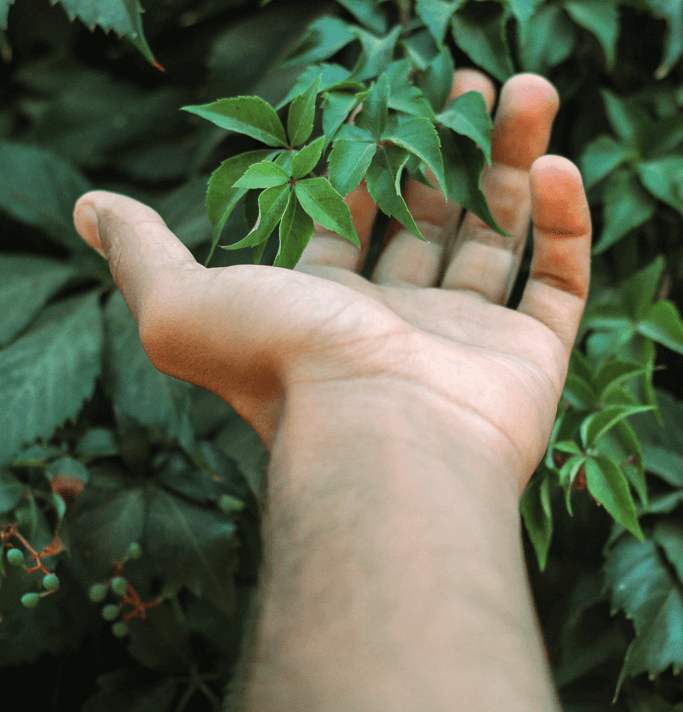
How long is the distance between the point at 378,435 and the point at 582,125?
0.59m

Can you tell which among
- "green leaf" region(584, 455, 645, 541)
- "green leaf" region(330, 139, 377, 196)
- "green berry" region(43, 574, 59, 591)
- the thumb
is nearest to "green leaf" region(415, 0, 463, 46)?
"green leaf" region(330, 139, 377, 196)

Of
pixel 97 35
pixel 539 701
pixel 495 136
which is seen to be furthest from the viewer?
pixel 97 35

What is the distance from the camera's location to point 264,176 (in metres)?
0.44

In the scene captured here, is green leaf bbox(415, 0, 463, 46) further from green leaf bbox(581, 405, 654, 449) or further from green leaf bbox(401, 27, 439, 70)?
green leaf bbox(581, 405, 654, 449)

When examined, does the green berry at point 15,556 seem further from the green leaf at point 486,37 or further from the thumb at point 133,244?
the green leaf at point 486,37

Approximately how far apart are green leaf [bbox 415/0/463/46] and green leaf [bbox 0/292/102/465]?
53 centimetres

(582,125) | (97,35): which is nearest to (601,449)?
(582,125)

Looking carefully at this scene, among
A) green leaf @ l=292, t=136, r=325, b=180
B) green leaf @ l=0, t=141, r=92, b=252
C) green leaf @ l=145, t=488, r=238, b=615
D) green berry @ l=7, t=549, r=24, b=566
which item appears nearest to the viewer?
green leaf @ l=292, t=136, r=325, b=180

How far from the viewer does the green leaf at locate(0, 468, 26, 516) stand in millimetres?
584

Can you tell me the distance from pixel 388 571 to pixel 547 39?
66 centimetres

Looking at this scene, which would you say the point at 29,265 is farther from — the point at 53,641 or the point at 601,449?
the point at 601,449

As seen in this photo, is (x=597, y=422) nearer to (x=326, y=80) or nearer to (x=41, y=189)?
(x=326, y=80)

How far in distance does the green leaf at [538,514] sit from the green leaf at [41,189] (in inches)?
27.6

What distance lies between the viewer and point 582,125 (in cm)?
77
